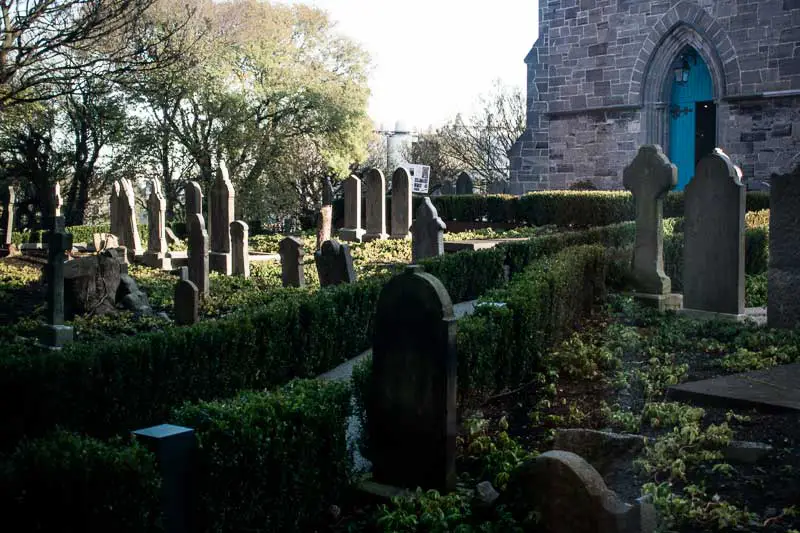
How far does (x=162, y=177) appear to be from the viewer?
1249 inches

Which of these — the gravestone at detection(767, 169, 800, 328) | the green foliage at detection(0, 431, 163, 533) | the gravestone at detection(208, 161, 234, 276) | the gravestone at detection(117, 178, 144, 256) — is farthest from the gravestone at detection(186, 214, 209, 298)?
the green foliage at detection(0, 431, 163, 533)

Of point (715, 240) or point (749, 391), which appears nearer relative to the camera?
point (749, 391)

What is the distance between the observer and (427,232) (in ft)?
49.9

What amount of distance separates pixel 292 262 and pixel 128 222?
8361 millimetres

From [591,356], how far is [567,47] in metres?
19.0

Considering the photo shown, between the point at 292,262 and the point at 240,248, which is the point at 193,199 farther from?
the point at 292,262

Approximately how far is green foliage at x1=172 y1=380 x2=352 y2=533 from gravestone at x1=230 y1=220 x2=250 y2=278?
1196 centimetres

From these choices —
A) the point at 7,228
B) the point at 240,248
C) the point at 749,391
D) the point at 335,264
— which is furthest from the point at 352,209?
the point at 749,391

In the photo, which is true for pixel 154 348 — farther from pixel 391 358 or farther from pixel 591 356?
pixel 591 356

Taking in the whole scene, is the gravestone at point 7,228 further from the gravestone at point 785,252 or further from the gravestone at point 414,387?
the gravestone at point 414,387

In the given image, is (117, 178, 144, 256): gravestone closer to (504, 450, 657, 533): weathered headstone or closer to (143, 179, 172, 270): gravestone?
(143, 179, 172, 270): gravestone

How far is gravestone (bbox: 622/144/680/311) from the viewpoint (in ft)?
38.5

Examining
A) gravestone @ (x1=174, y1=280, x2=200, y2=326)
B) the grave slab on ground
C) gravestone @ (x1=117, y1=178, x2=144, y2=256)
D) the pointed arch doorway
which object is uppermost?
the pointed arch doorway

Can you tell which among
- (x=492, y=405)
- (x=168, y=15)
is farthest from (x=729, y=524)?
(x=168, y=15)
